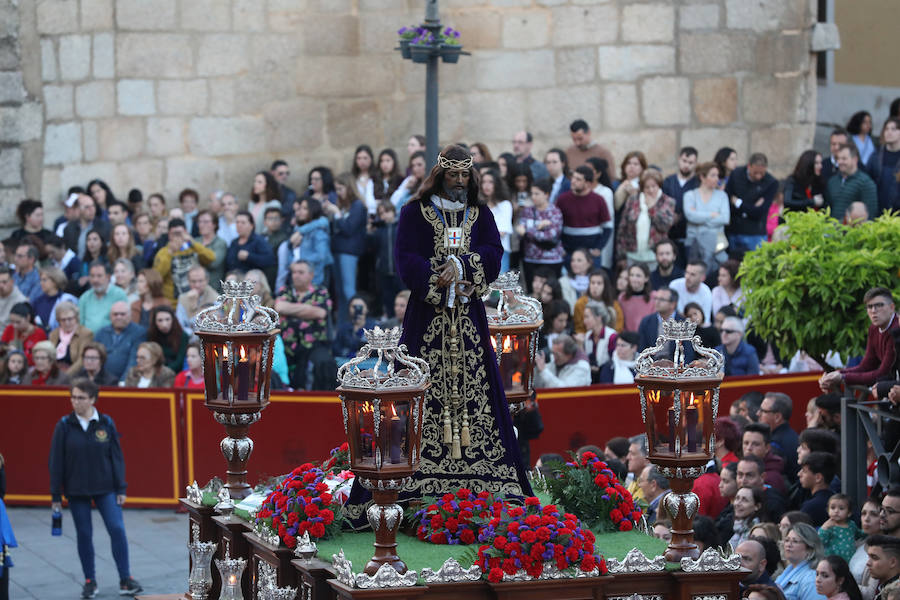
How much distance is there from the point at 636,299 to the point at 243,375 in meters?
6.27

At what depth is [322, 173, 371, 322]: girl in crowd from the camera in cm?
1941

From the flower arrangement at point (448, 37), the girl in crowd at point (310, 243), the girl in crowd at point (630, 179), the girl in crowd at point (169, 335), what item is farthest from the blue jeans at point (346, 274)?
the girl in crowd at point (630, 179)

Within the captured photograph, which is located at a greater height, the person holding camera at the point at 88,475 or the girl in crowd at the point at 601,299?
the girl in crowd at the point at 601,299

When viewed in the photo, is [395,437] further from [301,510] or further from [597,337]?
[597,337]

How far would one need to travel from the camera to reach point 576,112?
2220 centimetres

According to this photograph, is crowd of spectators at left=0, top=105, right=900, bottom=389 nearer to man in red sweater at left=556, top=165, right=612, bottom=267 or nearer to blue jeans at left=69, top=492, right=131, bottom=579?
man in red sweater at left=556, top=165, right=612, bottom=267

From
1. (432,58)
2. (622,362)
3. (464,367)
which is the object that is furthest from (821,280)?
(432,58)

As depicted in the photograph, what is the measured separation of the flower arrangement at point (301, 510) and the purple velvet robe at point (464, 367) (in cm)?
19

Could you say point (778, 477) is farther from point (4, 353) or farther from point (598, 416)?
point (4, 353)

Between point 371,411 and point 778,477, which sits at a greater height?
point 371,411

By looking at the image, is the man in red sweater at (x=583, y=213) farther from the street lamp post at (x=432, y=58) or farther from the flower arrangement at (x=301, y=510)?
the flower arrangement at (x=301, y=510)

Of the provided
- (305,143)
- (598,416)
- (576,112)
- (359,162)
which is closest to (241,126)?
(305,143)

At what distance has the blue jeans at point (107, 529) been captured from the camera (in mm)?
→ 14922

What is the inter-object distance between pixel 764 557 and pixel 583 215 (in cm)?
810
